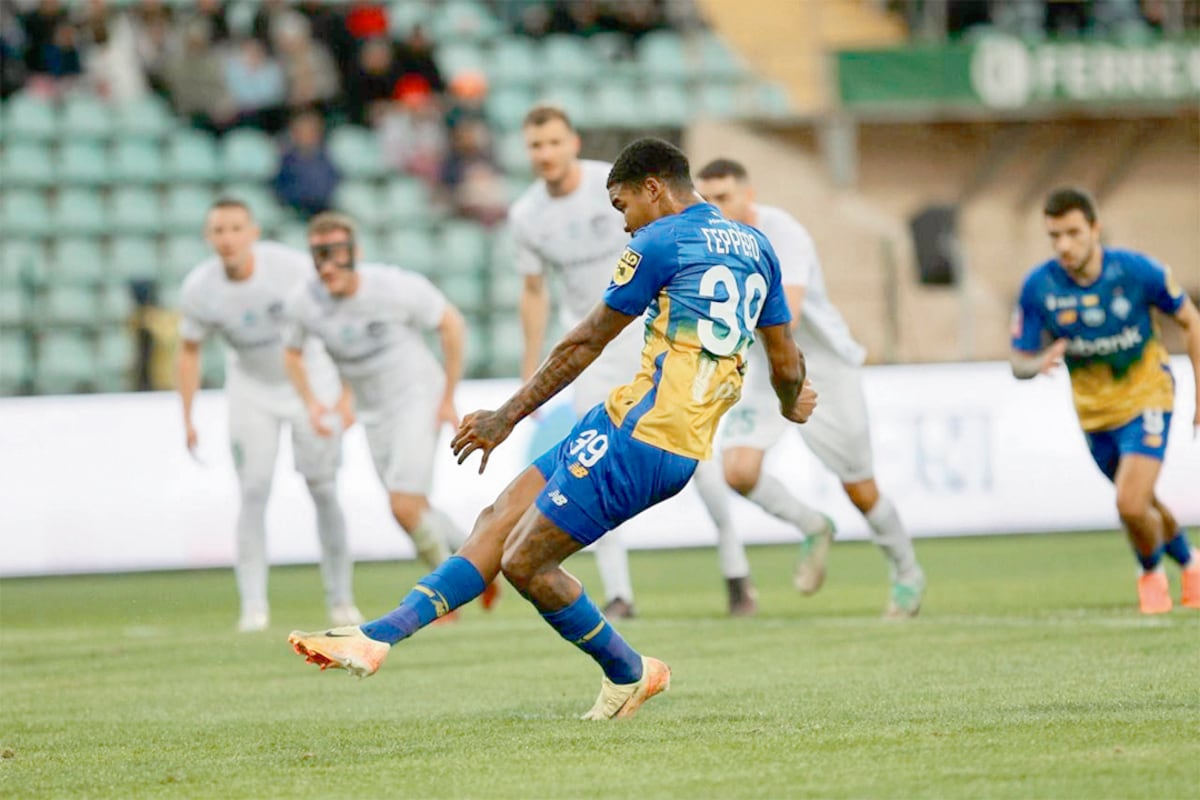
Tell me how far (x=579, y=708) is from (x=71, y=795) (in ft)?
7.37

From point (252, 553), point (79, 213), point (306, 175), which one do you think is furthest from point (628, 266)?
point (79, 213)

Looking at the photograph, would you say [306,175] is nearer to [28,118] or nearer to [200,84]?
[200,84]

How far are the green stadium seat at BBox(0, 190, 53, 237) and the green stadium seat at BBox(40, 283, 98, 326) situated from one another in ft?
3.59

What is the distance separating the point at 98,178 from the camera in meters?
22.1

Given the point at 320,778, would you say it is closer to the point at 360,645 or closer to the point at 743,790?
the point at 360,645

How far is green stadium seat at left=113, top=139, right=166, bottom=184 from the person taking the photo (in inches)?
871

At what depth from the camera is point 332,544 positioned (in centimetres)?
1237

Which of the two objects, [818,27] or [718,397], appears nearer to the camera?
[718,397]

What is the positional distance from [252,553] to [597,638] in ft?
19.3

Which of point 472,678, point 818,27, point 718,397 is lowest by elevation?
point 472,678

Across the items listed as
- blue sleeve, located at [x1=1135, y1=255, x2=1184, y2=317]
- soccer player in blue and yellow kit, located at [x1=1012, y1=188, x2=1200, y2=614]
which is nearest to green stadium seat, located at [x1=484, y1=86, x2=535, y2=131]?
soccer player in blue and yellow kit, located at [x1=1012, y1=188, x2=1200, y2=614]

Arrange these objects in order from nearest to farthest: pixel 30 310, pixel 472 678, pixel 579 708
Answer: pixel 579 708, pixel 472 678, pixel 30 310

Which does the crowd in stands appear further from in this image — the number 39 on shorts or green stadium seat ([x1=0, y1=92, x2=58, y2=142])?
the number 39 on shorts

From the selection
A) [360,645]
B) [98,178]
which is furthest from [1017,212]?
[360,645]
